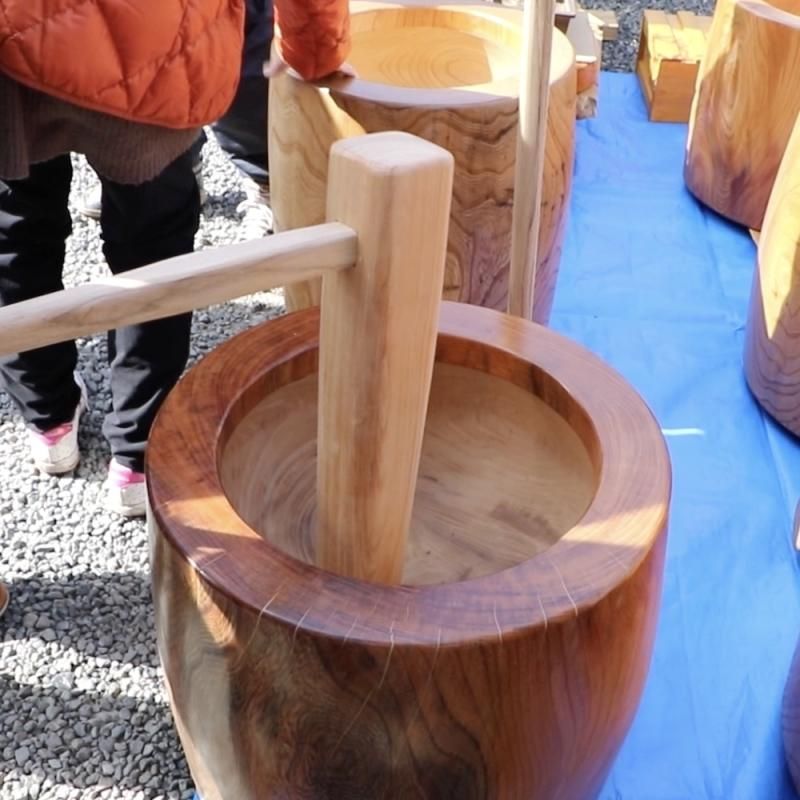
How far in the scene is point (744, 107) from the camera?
2.04 meters

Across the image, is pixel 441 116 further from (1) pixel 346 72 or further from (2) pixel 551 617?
(2) pixel 551 617

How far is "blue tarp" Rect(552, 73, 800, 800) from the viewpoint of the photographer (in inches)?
48.1

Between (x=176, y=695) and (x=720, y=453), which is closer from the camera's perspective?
(x=176, y=695)

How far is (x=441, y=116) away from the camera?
1211 mm

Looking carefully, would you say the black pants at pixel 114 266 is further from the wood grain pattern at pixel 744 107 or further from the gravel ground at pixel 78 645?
the wood grain pattern at pixel 744 107

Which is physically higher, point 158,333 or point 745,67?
point 745,67

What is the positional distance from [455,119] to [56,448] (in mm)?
779

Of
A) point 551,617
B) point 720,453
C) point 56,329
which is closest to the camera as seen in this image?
point 56,329

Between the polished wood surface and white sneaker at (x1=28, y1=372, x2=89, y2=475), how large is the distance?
3.61 feet

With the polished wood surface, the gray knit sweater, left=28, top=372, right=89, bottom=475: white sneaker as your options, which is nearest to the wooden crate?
the polished wood surface

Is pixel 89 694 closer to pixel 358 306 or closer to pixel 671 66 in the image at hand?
pixel 358 306

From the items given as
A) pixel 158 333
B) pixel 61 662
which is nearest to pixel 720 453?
pixel 158 333

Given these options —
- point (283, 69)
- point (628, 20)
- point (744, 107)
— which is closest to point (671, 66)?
point (744, 107)

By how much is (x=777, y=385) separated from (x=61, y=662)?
1159 millimetres
